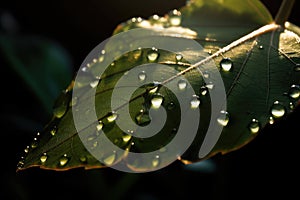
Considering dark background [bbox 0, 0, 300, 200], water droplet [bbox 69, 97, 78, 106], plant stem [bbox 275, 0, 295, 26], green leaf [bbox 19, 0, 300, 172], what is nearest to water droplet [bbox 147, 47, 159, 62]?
green leaf [bbox 19, 0, 300, 172]

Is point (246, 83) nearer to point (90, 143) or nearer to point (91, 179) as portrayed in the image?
point (90, 143)

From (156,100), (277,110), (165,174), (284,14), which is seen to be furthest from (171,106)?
(165,174)

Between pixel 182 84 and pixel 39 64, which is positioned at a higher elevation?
pixel 182 84

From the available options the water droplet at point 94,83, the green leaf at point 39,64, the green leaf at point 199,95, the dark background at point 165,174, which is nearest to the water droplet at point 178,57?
the green leaf at point 199,95

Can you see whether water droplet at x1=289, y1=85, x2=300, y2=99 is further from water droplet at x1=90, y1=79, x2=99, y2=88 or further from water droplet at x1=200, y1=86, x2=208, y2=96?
water droplet at x1=90, y1=79, x2=99, y2=88

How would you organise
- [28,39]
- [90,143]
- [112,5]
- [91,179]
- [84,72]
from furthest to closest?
[112,5]
[28,39]
[91,179]
[84,72]
[90,143]

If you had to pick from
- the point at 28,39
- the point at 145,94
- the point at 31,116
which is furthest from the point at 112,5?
the point at 145,94

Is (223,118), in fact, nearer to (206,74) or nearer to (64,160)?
(206,74)
